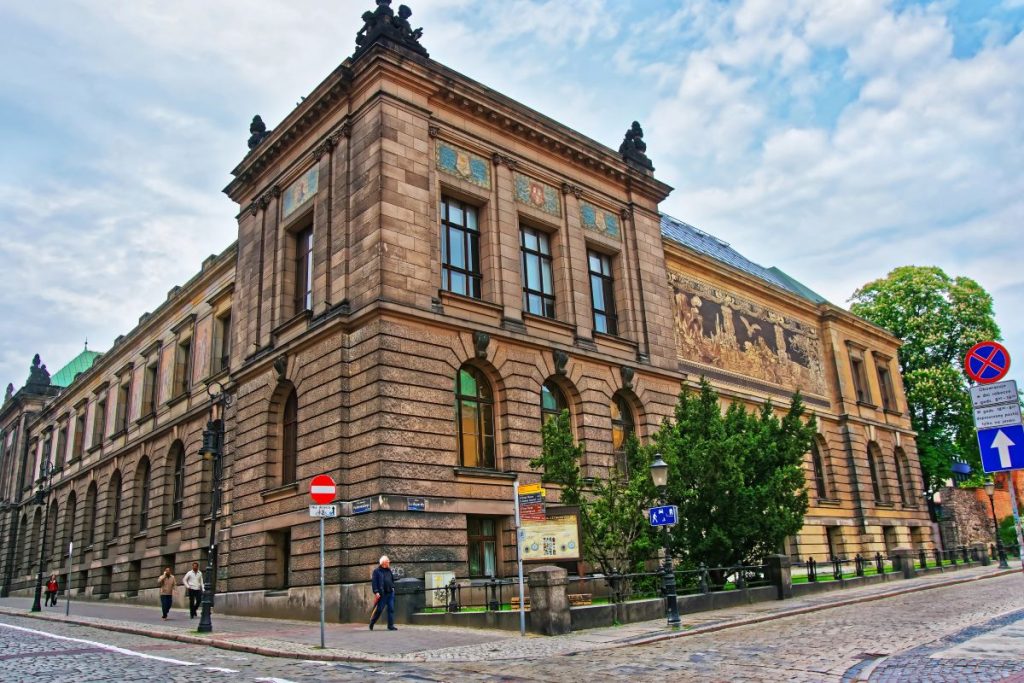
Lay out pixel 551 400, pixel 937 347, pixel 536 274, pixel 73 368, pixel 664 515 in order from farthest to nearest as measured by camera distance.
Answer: pixel 73 368, pixel 937 347, pixel 536 274, pixel 551 400, pixel 664 515

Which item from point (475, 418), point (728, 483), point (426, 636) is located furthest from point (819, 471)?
point (426, 636)

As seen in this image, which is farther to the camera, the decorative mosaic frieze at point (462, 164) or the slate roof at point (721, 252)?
the slate roof at point (721, 252)

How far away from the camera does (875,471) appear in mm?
45094

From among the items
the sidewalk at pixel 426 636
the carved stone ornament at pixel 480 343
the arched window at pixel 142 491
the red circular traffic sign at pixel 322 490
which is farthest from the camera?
the arched window at pixel 142 491

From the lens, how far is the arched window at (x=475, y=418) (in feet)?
76.3

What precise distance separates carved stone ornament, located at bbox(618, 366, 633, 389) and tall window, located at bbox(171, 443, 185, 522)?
63.1ft

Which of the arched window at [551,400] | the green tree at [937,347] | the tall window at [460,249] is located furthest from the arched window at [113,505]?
the green tree at [937,347]

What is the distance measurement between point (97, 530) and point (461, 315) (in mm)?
28844

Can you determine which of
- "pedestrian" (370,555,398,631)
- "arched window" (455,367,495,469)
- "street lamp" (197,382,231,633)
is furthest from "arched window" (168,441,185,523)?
"pedestrian" (370,555,398,631)

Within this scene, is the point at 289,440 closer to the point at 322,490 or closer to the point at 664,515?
the point at 322,490

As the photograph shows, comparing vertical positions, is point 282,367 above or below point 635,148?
below

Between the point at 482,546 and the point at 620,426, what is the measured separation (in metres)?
7.66

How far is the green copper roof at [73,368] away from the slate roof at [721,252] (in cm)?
5019

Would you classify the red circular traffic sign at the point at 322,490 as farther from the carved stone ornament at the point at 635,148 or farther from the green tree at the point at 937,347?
the green tree at the point at 937,347
